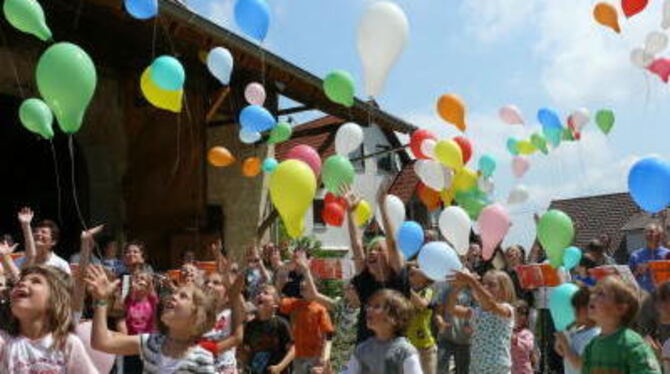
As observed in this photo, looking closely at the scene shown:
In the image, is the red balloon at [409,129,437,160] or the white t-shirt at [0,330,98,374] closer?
the white t-shirt at [0,330,98,374]

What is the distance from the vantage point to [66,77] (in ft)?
16.0

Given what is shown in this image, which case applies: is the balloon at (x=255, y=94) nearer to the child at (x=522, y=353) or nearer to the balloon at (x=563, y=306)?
the child at (x=522, y=353)

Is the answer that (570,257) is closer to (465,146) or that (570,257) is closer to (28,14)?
(465,146)

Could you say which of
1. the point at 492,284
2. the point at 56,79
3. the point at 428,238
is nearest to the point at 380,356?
the point at 492,284

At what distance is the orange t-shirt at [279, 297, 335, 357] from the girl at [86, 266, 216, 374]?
2.43 meters

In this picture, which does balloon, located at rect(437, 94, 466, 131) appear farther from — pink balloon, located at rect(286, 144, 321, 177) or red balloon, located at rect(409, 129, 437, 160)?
pink balloon, located at rect(286, 144, 321, 177)

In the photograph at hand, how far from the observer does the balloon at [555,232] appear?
19.6 ft

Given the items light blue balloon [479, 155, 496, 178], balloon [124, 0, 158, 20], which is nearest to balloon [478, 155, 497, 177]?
light blue balloon [479, 155, 496, 178]

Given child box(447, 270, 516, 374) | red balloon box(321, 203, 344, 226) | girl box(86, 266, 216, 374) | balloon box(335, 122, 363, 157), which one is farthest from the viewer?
red balloon box(321, 203, 344, 226)

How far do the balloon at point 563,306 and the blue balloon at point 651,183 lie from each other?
1386 millimetres

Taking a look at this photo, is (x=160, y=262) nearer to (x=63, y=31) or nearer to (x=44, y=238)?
(x=63, y=31)

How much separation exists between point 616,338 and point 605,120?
5509mm

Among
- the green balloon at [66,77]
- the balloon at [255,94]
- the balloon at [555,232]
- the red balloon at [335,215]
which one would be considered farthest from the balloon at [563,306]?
the balloon at [255,94]

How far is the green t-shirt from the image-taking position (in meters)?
3.44
